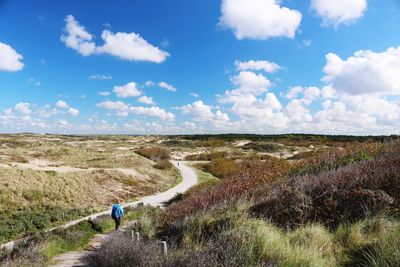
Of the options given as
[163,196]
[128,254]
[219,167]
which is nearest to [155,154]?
[219,167]

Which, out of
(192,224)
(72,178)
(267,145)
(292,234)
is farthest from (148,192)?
(267,145)

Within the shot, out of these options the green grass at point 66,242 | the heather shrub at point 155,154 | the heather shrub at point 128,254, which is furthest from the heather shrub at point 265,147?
the heather shrub at point 128,254

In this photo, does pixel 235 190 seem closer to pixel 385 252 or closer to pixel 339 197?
pixel 339 197

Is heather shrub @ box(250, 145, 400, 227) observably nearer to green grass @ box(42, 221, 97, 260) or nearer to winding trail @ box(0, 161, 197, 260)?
green grass @ box(42, 221, 97, 260)

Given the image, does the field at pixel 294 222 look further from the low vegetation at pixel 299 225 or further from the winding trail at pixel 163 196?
the winding trail at pixel 163 196

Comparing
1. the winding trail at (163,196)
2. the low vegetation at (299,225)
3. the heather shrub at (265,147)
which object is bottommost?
the winding trail at (163,196)

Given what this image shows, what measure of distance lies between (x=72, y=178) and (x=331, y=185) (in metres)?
34.6

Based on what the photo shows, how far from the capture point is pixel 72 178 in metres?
39.1

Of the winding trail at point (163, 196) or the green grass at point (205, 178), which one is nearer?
the winding trail at point (163, 196)

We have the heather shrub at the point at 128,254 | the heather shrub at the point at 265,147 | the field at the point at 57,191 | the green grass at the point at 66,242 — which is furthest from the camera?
the heather shrub at the point at 265,147

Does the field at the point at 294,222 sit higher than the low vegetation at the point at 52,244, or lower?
higher

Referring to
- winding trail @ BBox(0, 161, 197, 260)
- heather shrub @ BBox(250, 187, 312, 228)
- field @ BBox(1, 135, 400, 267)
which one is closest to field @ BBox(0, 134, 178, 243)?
winding trail @ BBox(0, 161, 197, 260)

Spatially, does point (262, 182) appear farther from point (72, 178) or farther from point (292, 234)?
point (72, 178)

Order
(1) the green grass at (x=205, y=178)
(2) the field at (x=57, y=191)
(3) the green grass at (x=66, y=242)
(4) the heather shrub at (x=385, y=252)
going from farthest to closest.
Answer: (1) the green grass at (x=205, y=178)
(2) the field at (x=57, y=191)
(3) the green grass at (x=66, y=242)
(4) the heather shrub at (x=385, y=252)
